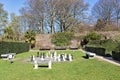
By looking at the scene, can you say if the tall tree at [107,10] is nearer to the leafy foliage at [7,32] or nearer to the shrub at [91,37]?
the shrub at [91,37]

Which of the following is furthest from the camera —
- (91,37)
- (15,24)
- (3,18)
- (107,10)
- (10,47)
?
(15,24)

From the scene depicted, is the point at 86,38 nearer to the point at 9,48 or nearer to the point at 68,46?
the point at 68,46

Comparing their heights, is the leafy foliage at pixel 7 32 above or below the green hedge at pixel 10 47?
above

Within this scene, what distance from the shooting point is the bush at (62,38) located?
41469mm

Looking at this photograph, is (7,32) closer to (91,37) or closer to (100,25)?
(91,37)

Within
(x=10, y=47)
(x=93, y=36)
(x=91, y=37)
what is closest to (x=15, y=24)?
(x=91, y=37)

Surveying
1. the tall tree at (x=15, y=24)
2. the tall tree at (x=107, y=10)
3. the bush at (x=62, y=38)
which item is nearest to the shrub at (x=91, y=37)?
the bush at (x=62, y=38)

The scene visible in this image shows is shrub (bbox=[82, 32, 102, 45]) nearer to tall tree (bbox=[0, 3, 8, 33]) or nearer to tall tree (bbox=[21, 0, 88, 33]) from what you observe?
tall tree (bbox=[21, 0, 88, 33])

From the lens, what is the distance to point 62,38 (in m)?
41.6

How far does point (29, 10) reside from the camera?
152 feet

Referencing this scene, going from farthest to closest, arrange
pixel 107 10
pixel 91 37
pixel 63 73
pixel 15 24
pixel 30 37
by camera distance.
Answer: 1. pixel 15 24
2. pixel 107 10
3. pixel 30 37
4. pixel 91 37
5. pixel 63 73

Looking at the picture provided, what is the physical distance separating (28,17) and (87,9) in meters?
11.8

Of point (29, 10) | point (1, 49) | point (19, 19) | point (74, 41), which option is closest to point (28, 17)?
point (29, 10)

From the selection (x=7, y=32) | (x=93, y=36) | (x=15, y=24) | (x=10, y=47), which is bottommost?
(x=10, y=47)
